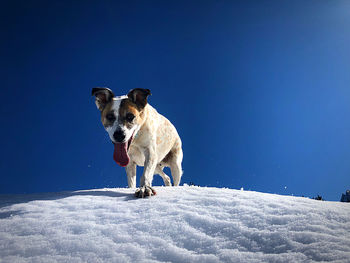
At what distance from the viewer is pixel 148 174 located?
455 cm

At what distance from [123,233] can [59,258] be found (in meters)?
0.62

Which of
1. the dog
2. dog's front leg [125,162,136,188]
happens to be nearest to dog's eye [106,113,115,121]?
the dog

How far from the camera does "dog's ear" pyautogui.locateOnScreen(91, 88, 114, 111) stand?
476 cm

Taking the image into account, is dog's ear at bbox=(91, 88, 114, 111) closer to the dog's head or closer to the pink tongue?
the dog's head

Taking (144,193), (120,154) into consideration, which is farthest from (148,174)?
(144,193)

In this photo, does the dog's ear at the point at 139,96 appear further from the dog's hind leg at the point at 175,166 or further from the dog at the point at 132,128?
the dog's hind leg at the point at 175,166

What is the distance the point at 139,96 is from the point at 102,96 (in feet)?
2.50

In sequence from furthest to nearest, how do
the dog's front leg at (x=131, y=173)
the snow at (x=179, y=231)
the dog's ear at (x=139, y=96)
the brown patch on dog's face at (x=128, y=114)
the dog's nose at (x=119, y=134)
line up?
1. the dog's front leg at (x=131, y=173)
2. the dog's ear at (x=139, y=96)
3. the brown patch on dog's face at (x=128, y=114)
4. the dog's nose at (x=119, y=134)
5. the snow at (x=179, y=231)

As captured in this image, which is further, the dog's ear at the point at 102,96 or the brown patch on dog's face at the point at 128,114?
the dog's ear at the point at 102,96

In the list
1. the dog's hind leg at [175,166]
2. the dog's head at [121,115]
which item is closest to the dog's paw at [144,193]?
the dog's head at [121,115]

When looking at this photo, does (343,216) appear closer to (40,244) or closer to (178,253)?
(178,253)

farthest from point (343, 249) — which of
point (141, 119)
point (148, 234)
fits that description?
point (141, 119)

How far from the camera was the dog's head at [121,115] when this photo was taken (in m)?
4.36

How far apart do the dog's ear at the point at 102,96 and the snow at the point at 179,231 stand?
2177 mm
